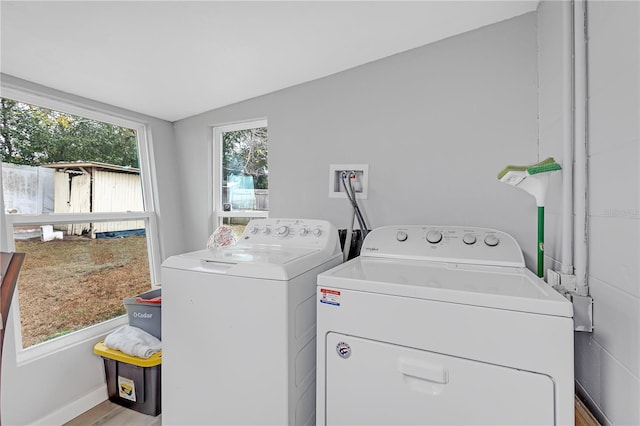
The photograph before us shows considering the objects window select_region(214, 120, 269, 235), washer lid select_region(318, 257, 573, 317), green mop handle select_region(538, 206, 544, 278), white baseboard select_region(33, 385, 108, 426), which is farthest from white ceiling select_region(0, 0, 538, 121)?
white baseboard select_region(33, 385, 108, 426)

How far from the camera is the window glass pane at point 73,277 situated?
1.75 metres

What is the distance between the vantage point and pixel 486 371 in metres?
0.86

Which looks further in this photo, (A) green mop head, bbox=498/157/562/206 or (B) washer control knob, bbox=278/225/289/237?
(B) washer control knob, bbox=278/225/289/237

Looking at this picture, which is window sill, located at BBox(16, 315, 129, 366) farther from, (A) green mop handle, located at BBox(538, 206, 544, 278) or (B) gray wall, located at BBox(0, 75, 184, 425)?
(A) green mop handle, located at BBox(538, 206, 544, 278)

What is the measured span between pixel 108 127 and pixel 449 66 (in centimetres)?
236

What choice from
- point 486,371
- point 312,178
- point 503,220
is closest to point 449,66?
point 503,220

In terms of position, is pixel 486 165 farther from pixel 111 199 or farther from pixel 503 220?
pixel 111 199

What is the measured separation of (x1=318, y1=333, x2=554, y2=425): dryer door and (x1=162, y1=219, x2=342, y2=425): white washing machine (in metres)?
0.17

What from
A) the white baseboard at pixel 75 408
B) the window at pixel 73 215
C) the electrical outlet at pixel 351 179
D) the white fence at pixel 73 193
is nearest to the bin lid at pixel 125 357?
the window at pixel 73 215

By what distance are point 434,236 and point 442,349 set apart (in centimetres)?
68

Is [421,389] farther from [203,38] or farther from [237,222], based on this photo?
[237,222]

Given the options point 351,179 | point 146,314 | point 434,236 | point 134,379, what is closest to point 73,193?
point 146,314

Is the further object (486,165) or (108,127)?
(108,127)

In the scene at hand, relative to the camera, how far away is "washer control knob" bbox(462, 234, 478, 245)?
4.66ft
